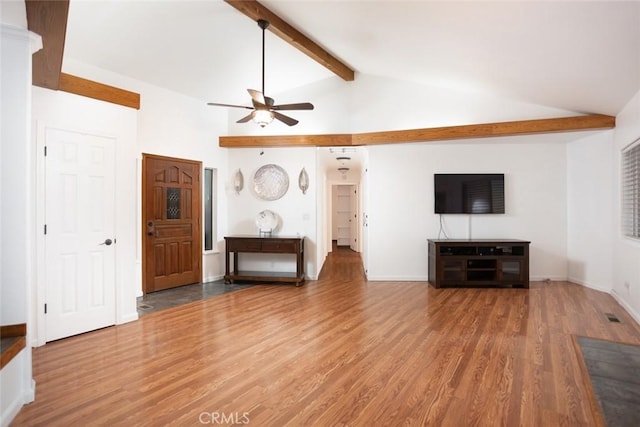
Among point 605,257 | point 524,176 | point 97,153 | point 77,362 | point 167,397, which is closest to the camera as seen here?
point 167,397

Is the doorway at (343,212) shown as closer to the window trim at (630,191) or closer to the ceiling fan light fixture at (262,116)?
the window trim at (630,191)

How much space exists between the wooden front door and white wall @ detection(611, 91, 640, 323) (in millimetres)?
5867

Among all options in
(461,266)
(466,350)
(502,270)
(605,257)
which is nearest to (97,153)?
(466,350)

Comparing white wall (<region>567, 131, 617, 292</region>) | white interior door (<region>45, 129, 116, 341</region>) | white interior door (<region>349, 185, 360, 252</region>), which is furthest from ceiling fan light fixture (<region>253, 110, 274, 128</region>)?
white interior door (<region>349, 185, 360, 252</region>)

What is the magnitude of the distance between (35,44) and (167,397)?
2.39 metres

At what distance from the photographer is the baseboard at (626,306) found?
371cm

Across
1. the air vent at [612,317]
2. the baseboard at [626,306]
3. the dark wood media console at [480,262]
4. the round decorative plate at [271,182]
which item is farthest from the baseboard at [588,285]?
the round decorative plate at [271,182]

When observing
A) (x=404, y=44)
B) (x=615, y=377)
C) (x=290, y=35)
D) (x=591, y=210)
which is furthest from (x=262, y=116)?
(x=591, y=210)

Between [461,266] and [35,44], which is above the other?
[35,44]

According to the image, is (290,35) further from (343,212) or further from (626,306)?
(343,212)

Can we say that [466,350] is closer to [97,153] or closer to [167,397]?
[167,397]

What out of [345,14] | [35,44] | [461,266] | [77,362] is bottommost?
[77,362]

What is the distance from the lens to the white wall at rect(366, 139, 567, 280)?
565 cm

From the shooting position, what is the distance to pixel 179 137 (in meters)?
5.35
